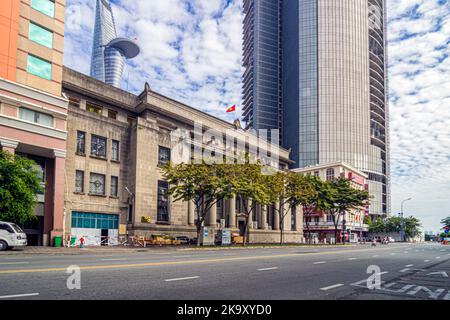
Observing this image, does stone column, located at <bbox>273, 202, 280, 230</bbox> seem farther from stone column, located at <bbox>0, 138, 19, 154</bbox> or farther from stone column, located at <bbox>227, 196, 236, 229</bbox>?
stone column, located at <bbox>0, 138, 19, 154</bbox>

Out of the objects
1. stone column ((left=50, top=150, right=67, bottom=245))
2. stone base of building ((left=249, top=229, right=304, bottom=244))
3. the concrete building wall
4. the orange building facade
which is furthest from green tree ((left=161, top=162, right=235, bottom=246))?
stone base of building ((left=249, top=229, right=304, bottom=244))

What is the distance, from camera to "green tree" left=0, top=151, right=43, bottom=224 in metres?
27.8

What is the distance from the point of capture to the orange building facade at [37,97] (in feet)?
108

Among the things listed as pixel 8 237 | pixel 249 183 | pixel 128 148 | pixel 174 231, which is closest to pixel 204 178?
pixel 249 183

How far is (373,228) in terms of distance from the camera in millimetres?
119500

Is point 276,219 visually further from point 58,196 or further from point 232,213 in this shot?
point 58,196

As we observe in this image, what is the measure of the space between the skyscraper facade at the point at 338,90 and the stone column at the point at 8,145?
378 ft

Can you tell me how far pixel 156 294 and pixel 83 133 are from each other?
3790 centimetres

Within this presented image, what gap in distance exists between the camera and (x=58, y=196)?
119 ft

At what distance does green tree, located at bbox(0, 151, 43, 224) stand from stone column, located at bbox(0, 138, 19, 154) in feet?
8.39

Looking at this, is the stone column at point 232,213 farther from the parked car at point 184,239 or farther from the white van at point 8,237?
the white van at point 8,237

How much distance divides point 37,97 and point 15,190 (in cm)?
1057
